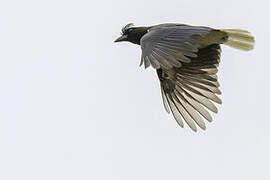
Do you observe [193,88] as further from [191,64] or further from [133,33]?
[133,33]

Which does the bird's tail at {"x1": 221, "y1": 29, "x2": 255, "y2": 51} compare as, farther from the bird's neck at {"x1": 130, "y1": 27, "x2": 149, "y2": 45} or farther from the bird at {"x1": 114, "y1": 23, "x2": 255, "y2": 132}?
the bird's neck at {"x1": 130, "y1": 27, "x2": 149, "y2": 45}

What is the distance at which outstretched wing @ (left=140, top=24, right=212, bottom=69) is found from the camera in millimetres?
8859

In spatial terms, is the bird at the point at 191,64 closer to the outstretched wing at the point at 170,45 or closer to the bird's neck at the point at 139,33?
the outstretched wing at the point at 170,45

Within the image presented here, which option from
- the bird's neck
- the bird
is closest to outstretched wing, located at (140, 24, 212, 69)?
the bird

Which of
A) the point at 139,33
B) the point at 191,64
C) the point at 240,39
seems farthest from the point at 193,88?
the point at 139,33

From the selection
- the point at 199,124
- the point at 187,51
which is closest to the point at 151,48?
the point at 187,51

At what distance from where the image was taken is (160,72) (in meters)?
10.6

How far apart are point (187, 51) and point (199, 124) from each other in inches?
34.2

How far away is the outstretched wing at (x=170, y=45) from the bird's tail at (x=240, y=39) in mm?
771

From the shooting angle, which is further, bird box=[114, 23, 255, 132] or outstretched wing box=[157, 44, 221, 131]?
outstretched wing box=[157, 44, 221, 131]

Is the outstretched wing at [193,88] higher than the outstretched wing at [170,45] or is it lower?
lower

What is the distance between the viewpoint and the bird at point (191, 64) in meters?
9.23

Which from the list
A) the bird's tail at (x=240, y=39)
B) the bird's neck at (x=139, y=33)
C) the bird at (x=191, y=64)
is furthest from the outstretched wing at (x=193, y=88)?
the bird's neck at (x=139, y=33)

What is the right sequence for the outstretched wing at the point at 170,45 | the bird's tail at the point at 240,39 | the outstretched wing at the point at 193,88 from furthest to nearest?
1. the bird's tail at the point at 240,39
2. the outstretched wing at the point at 193,88
3. the outstretched wing at the point at 170,45
